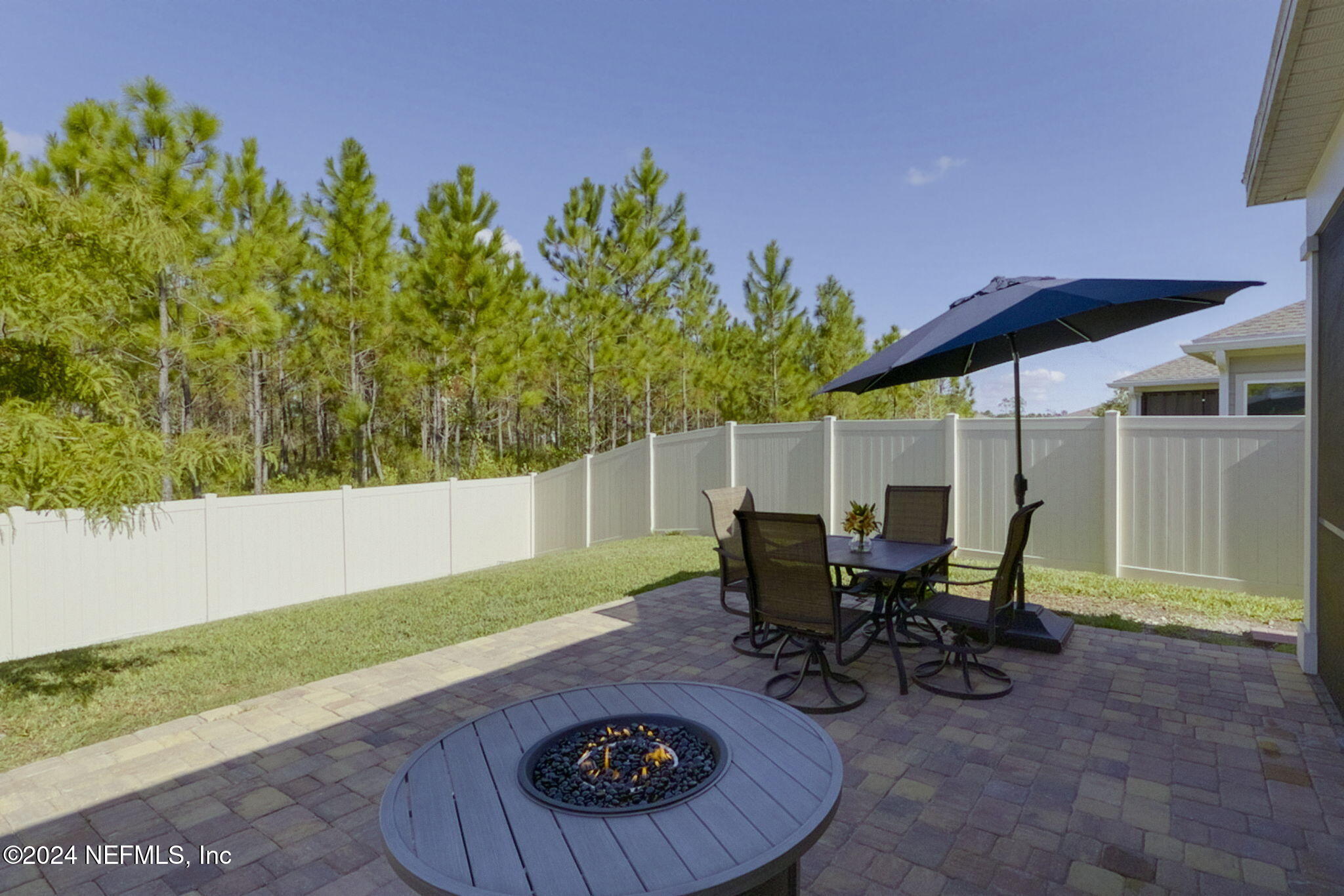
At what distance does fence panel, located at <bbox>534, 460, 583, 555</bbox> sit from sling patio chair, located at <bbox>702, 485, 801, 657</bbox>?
6763 mm

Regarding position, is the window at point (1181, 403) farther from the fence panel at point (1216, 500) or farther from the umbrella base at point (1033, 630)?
the umbrella base at point (1033, 630)

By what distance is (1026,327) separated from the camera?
328 centimetres

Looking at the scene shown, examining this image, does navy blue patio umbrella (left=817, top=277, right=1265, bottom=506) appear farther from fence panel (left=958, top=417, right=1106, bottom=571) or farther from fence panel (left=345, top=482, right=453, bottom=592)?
fence panel (left=345, top=482, right=453, bottom=592)

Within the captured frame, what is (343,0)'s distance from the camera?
7.48 meters

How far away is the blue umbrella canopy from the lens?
10.9 ft

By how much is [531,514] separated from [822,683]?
9.60 m

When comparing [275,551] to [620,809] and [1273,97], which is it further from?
[1273,97]

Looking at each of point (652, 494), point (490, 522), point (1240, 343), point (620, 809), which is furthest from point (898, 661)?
point (490, 522)

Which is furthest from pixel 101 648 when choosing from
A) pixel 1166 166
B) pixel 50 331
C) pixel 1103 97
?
pixel 1166 166

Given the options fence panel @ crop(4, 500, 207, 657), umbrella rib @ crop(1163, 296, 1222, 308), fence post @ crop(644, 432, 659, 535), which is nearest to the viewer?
umbrella rib @ crop(1163, 296, 1222, 308)

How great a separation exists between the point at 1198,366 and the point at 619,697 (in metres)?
14.1

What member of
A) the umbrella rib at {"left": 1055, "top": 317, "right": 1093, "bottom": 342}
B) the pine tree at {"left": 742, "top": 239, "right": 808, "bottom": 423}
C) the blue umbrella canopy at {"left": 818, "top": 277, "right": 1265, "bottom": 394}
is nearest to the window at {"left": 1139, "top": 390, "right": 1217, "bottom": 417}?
the pine tree at {"left": 742, "top": 239, "right": 808, "bottom": 423}

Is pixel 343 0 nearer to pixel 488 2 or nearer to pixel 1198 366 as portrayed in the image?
pixel 488 2

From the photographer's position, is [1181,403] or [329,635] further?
[1181,403]
